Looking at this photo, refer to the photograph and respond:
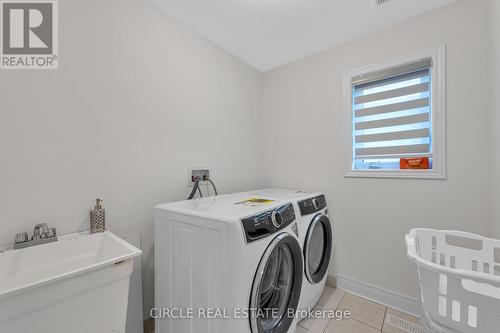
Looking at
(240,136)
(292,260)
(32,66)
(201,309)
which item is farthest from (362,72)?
(32,66)

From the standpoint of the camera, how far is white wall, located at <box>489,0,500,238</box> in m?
1.16

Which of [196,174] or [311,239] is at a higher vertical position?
[196,174]

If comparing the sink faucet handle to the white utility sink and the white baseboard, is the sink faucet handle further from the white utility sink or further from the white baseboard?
the white baseboard

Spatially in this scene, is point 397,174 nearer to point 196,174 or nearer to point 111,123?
point 196,174

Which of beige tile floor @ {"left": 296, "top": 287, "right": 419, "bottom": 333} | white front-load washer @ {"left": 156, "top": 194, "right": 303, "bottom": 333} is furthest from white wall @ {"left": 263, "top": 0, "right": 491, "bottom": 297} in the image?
white front-load washer @ {"left": 156, "top": 194, "right": 303, "bottom": 333}

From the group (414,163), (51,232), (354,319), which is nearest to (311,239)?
(354,319)

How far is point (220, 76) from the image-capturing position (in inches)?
77.3

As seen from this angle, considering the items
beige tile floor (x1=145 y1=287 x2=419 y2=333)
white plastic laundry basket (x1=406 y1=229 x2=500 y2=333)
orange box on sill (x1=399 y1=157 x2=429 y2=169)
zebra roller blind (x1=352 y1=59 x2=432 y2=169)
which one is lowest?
beige tile floor (x1=145 y1=287 x2=419 y2=333)

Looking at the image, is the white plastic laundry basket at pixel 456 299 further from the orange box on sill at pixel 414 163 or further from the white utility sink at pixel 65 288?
the white utility sink at pixel 65 288

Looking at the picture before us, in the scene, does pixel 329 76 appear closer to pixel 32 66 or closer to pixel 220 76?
pixel 220 76

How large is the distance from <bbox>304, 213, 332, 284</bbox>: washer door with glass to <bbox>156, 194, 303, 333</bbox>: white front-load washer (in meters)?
0.39

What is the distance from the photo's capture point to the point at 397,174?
1623mm

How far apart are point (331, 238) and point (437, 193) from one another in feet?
2.77

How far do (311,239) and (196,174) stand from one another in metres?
1.10
